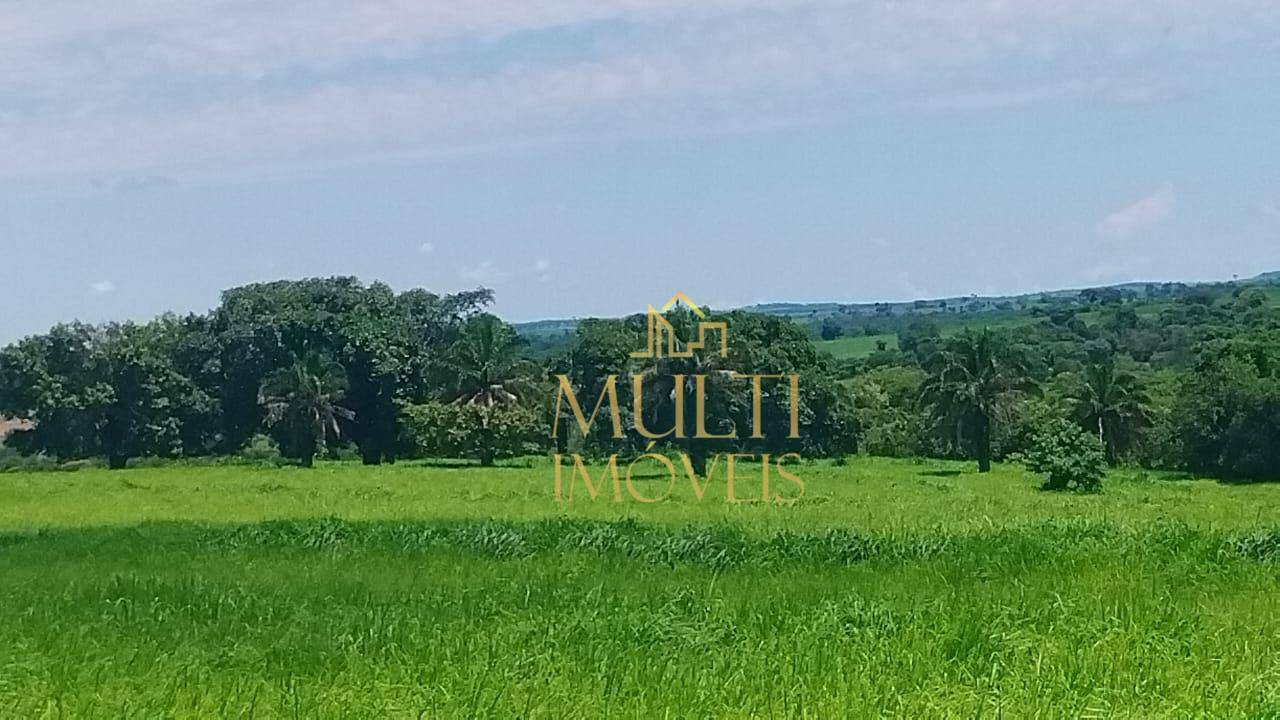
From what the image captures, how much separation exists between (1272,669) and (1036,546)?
7.72m

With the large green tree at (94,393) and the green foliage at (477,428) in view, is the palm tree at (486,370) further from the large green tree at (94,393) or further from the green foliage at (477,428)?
the large green tree at (94,393)

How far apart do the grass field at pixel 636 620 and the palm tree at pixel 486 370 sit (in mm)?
36367

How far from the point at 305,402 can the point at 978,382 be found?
97.7 feet

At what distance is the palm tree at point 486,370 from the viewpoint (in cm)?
6134

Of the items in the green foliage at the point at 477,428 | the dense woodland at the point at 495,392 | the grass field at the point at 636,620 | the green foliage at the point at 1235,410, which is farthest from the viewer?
the green foliage at the point at 477,428

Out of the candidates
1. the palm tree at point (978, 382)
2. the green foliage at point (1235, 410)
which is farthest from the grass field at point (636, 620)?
the palm tree at point (978, 382)

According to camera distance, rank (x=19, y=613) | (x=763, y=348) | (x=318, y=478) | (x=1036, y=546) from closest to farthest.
→ (x=19, y=613) → (x=1036, y=546) → (x=318, y=478) → (x=763, y=348)

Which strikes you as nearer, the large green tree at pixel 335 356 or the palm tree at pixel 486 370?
the palm tree at pixel 486 370

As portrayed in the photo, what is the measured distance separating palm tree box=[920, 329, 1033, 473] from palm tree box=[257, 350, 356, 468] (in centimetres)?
2697

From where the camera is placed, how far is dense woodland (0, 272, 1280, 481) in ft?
172

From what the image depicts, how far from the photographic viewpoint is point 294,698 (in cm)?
955

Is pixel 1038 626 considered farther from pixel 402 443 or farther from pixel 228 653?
pixel 402 443

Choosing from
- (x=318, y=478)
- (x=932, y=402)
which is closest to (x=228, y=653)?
(x=318, y=478)

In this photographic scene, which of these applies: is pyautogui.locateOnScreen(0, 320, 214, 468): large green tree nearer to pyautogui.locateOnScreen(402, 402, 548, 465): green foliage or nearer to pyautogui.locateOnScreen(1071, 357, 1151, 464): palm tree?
pyautogui.locateOnScreen(402, 402, 548, 465): green foliage
